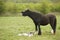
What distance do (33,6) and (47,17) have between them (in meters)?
18.8

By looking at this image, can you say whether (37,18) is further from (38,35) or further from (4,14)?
(4,14)

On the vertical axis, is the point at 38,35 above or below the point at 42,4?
below

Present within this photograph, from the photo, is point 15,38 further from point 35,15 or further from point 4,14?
point 4,14

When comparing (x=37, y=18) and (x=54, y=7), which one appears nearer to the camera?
(x=37, y=18)

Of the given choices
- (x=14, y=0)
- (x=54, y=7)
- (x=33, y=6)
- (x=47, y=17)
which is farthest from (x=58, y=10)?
(x=47, y=17)

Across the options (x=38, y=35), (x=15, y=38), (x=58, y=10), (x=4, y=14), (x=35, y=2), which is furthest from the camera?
(x=35, y=2)

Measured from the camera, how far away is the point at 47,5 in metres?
31.6

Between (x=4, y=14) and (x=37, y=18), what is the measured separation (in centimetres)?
1668

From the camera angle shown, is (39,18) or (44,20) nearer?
(39,18)

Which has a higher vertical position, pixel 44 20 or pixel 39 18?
pixel 39 18

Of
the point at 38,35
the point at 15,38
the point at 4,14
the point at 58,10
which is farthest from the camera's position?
the point at 58,10

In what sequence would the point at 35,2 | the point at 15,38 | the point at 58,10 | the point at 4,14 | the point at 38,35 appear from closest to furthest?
the point at 15,38 < the point at 38,35 < the point at 4,14 < the point at 58,10 < the point at 35,2

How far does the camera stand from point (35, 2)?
33594mm

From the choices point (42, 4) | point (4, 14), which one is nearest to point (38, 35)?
point (4, 14)
